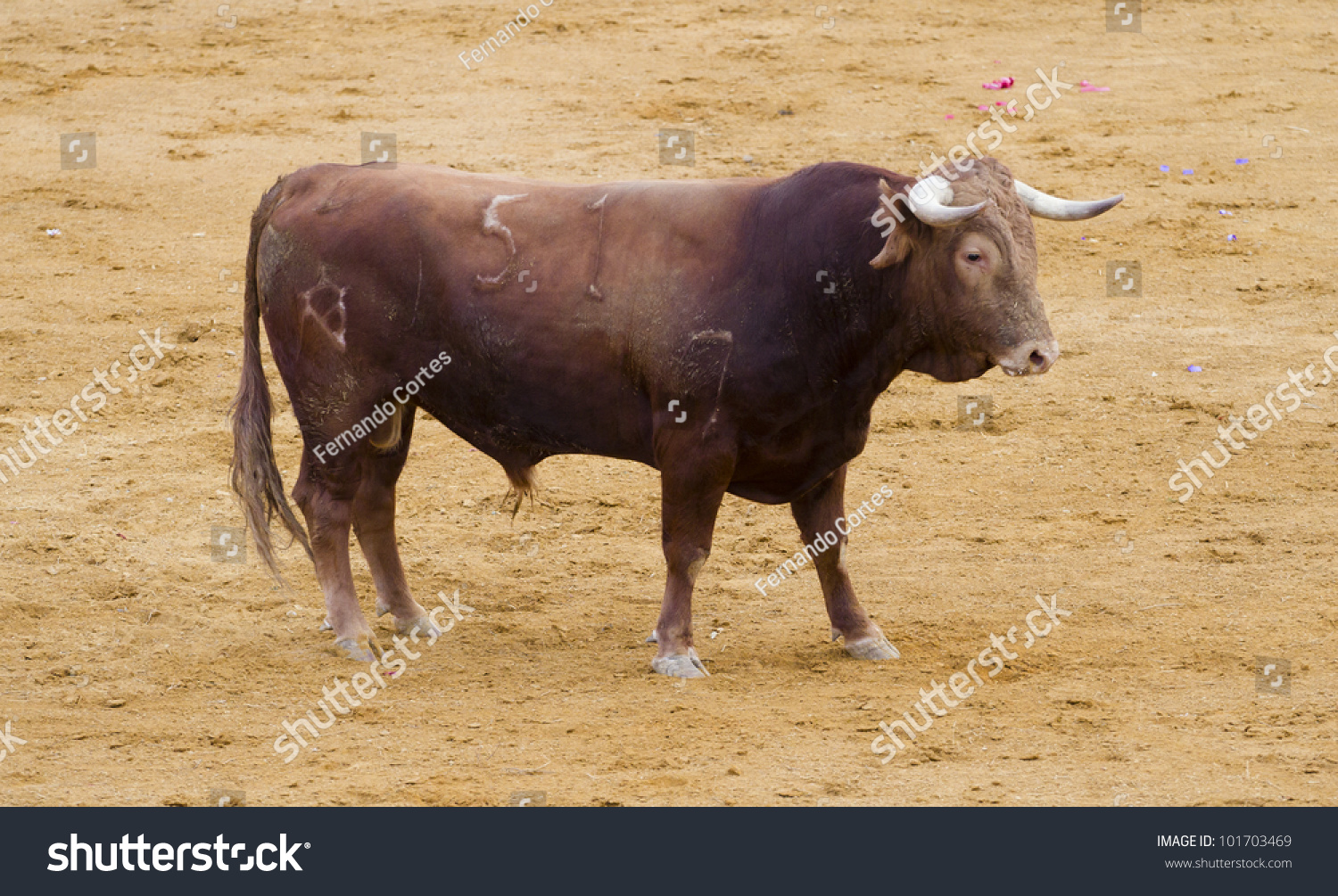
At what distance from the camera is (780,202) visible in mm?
7141

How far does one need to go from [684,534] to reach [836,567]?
73 centimetres

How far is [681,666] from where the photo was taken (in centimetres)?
740

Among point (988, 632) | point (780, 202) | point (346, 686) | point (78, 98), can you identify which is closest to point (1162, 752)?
point (988, 632)

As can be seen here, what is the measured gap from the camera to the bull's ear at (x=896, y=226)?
22.1 feet

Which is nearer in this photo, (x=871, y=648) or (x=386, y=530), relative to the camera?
(x=871, y=648)

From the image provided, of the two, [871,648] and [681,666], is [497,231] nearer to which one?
[681,666]

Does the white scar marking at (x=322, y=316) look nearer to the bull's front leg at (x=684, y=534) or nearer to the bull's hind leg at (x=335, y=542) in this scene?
the bull's hind leg at (x=335, y=542)

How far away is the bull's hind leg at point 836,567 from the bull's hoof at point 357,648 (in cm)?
196

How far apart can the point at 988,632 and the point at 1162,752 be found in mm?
1461

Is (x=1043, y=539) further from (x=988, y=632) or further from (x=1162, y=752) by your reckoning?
(x=1162, y=752)

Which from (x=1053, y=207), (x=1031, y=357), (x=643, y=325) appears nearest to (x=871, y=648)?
(x=1031, y=357)

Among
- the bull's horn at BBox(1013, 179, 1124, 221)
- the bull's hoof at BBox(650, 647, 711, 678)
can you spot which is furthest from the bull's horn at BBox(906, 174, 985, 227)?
the bull's hoof at BBox(650, 647, 711, 678)

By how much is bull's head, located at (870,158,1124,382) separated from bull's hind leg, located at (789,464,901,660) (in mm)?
995
